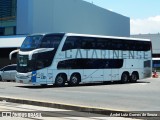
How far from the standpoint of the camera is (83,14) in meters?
56.8

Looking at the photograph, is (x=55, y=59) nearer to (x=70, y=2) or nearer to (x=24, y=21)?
(x=24, y=21)

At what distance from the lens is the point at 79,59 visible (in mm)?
29250

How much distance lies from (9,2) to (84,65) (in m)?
24.6

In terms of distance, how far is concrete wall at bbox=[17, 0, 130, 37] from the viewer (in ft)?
157

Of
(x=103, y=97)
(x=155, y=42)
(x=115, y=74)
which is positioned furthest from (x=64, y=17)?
(x=155, y=42)

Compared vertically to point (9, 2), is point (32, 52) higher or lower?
lower

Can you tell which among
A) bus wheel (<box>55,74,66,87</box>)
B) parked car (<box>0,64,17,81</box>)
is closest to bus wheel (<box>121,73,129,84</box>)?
bus wheel (<box>55,74,66,87</box>)

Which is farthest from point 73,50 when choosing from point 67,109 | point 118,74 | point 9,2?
point 9,2

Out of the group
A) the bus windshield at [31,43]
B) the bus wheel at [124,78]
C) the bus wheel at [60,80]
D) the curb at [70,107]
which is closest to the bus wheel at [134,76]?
the bus wheel at [124,78]

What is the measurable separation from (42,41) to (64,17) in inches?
1016

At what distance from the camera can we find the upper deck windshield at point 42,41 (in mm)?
27016

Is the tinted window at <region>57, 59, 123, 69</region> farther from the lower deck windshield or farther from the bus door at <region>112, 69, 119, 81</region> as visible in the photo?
the lower deck windshield

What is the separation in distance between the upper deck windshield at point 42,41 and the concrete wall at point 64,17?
19989mm

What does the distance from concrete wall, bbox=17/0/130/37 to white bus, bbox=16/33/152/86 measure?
679 inches
